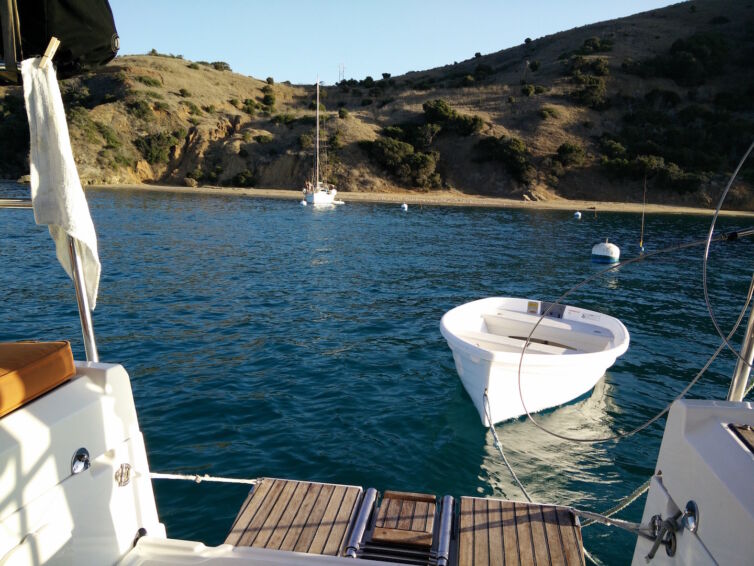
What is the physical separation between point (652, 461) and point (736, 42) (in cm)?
9673

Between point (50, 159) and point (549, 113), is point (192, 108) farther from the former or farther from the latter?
point (50, 159)

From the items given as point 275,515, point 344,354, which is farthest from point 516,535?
point 344,354

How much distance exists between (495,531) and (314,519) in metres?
1.54

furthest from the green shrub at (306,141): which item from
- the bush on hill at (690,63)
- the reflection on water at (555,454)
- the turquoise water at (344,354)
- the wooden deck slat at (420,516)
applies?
the wooden deck slat at (420,516)

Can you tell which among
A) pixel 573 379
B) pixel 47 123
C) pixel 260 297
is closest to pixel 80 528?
pixel 47 123

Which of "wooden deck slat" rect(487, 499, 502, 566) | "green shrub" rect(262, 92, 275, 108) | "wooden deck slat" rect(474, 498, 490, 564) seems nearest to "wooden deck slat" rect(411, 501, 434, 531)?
"wooden deck slat" rect(474, 498, 490, 564)

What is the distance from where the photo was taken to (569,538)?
14.6 ft

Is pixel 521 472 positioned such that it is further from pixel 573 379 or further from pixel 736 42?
pixel 736 42

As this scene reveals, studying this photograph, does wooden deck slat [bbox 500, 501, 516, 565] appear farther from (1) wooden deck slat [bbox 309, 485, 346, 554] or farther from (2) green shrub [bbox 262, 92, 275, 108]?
(2) green shrub [bbox 262, 92, 275, 108]

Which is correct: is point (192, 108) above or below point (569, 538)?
above

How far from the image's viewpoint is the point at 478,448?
8.45m

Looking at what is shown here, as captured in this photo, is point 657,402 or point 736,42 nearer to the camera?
point 657,402

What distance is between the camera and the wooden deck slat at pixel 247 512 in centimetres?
441

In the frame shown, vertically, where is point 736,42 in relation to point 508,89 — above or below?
above
